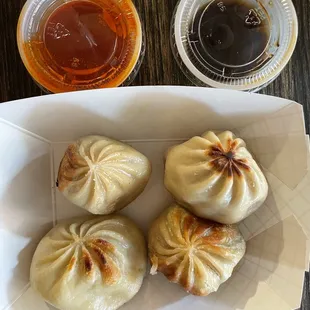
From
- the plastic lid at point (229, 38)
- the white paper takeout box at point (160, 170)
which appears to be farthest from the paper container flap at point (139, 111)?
the plastic lid at point (229, 38)

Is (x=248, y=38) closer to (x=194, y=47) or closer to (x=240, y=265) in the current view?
(x=194, y=47)

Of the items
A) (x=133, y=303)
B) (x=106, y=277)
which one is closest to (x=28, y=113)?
(x=106, y=277)

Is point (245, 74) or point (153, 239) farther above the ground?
point (245, 74)

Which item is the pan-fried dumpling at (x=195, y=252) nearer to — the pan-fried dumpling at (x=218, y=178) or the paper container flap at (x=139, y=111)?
the pan-fried dumpling at (x=218, y=178)

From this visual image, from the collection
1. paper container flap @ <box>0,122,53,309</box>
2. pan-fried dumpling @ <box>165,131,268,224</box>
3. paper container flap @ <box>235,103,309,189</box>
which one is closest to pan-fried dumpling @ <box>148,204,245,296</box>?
pan-fried dumpling @ <box>165,131,268,224</box>

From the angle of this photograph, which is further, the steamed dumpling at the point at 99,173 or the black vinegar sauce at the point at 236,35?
the black vinegar sauce at the point at 236,35

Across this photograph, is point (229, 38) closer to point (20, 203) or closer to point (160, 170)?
point (160, 170)

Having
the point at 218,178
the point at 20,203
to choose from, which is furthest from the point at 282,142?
the point at 20,203
